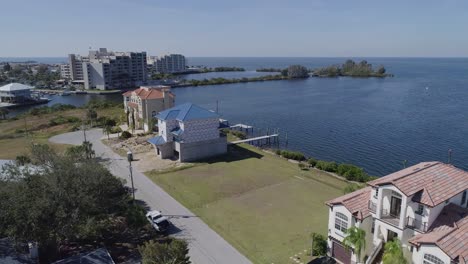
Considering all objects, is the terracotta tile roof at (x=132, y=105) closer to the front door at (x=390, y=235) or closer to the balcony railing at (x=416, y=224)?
the front door at (x=390, y=235)

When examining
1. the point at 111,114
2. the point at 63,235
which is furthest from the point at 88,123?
the point at 63,235

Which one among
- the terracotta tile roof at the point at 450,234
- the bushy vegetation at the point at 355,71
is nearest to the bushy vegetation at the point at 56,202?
the terracotta tile roof at the point at 450,234

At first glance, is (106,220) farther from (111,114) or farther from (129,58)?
(129,58)

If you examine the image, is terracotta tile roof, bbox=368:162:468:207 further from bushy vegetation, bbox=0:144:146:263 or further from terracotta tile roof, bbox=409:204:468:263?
bushy vegetation, bbox=0:144:146:263


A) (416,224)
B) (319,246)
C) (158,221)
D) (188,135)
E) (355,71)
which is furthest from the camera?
(355,71)

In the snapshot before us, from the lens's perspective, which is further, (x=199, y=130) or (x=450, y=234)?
(x=199, y=130)

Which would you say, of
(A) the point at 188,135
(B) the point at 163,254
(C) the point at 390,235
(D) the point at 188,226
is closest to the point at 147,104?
(A) the point at 188,135

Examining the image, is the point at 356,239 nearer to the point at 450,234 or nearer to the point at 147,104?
the point at 450,234
